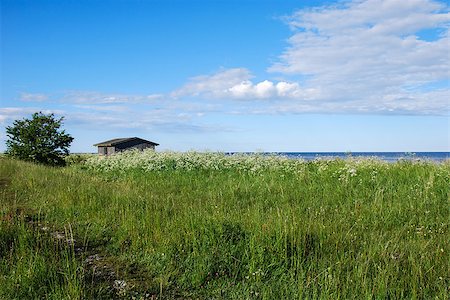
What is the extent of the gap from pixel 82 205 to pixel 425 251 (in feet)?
22.1

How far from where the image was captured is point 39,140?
28578 millimetres

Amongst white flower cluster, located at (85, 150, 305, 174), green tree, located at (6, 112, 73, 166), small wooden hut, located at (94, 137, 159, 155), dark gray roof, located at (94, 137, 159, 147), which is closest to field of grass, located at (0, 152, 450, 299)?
white flower cluster, located at (85, 150, 305, 174)

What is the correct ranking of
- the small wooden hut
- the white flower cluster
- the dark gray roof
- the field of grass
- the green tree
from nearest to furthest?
the field of grass, the white flower cluster, the green tree, the dark gray roof, the small wooden hut

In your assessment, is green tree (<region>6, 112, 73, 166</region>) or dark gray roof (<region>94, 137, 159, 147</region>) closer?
green tree (<region>6, 112, 73, 166</region>)

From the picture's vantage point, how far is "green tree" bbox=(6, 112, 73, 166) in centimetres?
2848

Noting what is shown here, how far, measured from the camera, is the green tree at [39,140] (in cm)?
2848

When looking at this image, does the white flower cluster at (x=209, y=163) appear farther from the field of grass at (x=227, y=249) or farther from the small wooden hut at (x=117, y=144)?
the small wooden hut at (x=117, y=144)

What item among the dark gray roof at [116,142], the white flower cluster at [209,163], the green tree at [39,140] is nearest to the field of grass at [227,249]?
the white flower cluster at [209,163]

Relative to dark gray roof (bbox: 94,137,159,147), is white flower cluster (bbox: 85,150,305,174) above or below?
below

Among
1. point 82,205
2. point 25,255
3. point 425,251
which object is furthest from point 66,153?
point 425,251

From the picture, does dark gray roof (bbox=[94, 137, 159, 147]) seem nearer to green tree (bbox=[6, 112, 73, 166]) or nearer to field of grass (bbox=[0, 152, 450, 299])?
green tree (bbox=[6, 112, 73, 166])

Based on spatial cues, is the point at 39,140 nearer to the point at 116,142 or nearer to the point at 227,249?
the point at 116,142

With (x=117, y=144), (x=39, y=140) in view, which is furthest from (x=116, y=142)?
(x=39, y=140)

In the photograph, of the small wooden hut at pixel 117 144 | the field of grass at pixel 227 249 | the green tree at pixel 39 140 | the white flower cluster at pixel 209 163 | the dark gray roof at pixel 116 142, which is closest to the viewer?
the field of grass at pixel 227 249
